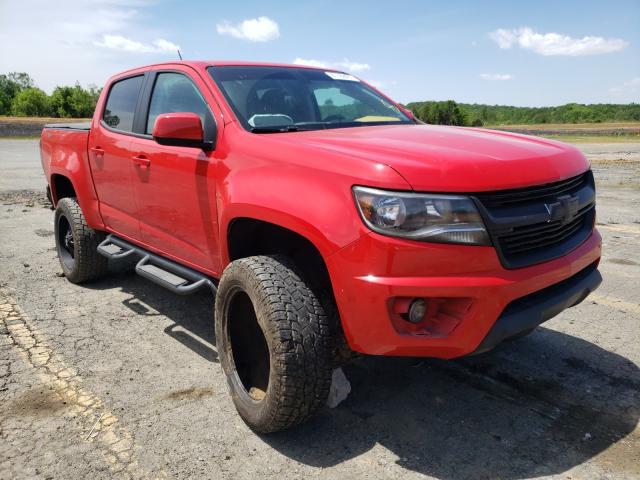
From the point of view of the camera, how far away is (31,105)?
76812mm

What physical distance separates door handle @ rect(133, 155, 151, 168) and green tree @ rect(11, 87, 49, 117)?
277 feet

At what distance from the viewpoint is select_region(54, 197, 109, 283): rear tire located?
4.82m

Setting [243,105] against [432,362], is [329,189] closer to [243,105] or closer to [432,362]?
[243,105]

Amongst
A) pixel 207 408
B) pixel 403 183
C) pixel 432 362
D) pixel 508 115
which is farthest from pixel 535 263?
pixel 508 115

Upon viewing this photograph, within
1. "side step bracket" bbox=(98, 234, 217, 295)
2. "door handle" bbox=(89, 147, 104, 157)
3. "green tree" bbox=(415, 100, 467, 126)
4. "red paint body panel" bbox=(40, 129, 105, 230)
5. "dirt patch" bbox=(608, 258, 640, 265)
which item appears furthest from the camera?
"green tree" bbox=(415, 100, 467, 126)

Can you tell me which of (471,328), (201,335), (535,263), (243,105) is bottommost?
(201,335)

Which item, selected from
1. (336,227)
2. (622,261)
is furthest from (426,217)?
(622,261)

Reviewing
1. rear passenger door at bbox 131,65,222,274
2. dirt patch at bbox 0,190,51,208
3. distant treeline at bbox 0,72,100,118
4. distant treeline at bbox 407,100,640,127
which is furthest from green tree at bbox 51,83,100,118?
rear passenger door at bbox 131,65,222,274

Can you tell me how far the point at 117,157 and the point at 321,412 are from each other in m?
2.51

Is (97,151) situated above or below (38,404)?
above

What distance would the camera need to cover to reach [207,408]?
115 inches

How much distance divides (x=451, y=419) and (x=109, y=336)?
2.50m

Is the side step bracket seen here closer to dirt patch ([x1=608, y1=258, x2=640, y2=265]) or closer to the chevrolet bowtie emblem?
the chevrolet bowtie emblem

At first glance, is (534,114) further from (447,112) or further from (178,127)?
(178,127)
